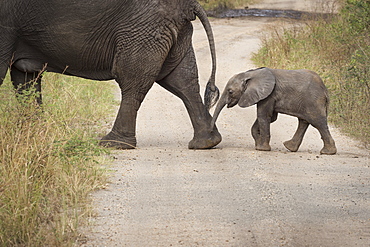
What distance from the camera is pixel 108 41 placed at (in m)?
8.14

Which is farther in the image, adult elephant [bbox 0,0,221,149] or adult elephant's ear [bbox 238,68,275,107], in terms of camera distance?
adult elephant's ear [bbox 238,68,275,107]

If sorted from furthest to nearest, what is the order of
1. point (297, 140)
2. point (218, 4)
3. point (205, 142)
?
point (218, 4)
point (205, 142)
point (297, 140)

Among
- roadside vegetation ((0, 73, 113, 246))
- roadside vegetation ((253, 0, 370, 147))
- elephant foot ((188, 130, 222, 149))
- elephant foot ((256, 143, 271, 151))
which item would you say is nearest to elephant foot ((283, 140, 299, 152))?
elephant foot ((256, 143, 271, 151))

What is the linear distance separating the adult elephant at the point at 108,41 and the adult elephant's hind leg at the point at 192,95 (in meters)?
0.02

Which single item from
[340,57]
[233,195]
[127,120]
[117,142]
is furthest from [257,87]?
[340,57]

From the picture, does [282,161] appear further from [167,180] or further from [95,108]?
[95,108]

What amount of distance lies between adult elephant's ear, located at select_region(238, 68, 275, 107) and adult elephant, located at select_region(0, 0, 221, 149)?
0.60 m

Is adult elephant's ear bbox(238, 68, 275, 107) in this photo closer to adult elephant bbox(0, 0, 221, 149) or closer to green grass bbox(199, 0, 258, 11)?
adult elephant bbox(0, 0, 221, 149)

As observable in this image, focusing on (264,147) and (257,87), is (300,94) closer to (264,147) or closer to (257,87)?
(257,87)

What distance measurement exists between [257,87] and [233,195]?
7.74ft

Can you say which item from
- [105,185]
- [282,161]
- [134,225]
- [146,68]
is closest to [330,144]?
[282,161]

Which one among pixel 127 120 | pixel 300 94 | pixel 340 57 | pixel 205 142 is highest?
pixel 300 94

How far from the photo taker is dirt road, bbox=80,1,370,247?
5.02 metres

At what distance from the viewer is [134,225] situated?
5.22 meters
